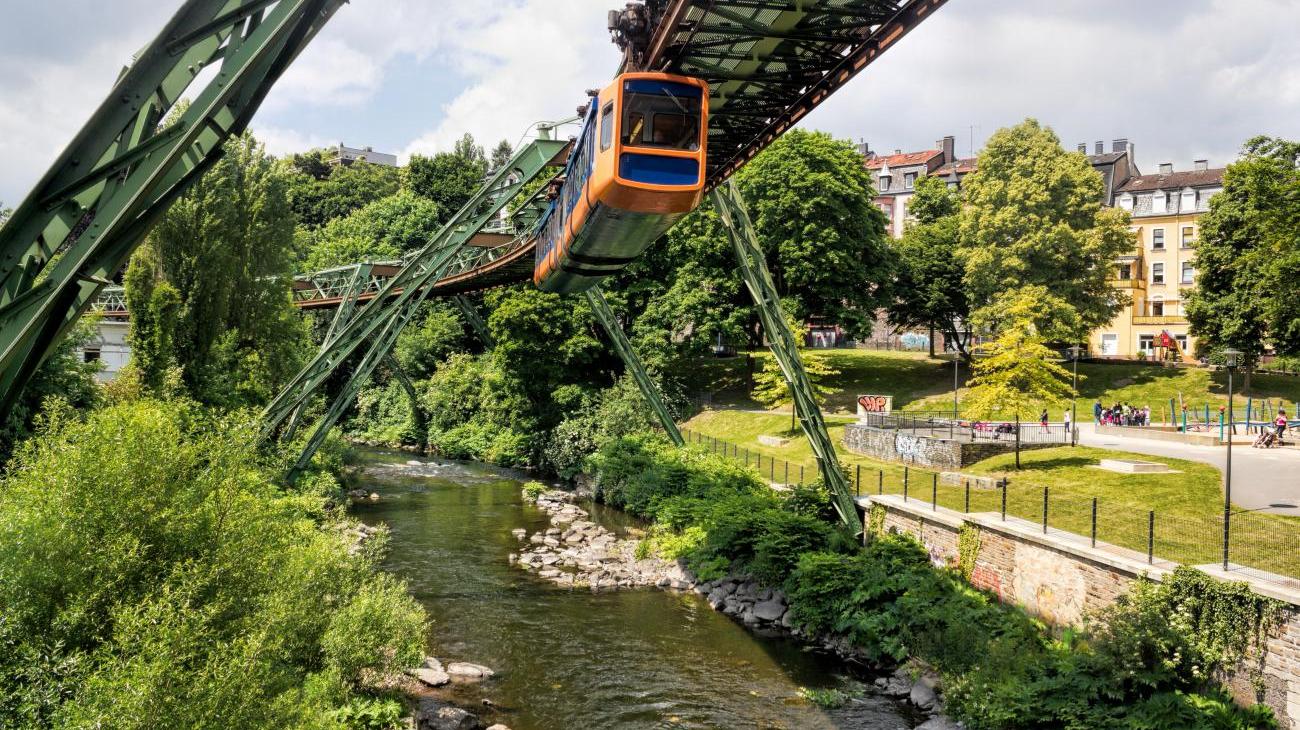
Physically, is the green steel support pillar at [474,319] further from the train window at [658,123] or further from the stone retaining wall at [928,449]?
the train window at [658,123]

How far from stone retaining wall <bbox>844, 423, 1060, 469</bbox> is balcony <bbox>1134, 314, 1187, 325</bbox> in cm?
3708

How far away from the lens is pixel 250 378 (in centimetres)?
3095

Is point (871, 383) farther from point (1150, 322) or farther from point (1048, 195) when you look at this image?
point (1150, 322)

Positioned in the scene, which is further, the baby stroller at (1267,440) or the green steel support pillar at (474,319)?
the green steel support pillar at (474,319)

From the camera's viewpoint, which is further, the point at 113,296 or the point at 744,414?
the point at 113,296

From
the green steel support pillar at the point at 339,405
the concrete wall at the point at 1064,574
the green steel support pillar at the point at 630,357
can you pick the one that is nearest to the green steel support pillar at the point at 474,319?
the green steel support pillar at the point at 339,405

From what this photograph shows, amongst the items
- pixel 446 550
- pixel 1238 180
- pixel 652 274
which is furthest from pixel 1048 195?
pixel 446 550

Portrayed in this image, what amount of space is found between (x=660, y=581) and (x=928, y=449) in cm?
1194

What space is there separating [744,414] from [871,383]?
1137 centimetres

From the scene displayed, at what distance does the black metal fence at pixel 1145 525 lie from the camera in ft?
49.1

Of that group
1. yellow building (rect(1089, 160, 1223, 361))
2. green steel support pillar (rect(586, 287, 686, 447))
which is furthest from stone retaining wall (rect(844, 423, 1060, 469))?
yellow building (rect(1089, 160, 1223, 361))

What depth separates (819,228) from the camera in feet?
159

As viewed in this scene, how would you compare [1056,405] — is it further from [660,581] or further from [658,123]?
[658,123]

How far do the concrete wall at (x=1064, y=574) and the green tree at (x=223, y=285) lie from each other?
71.5 ft
